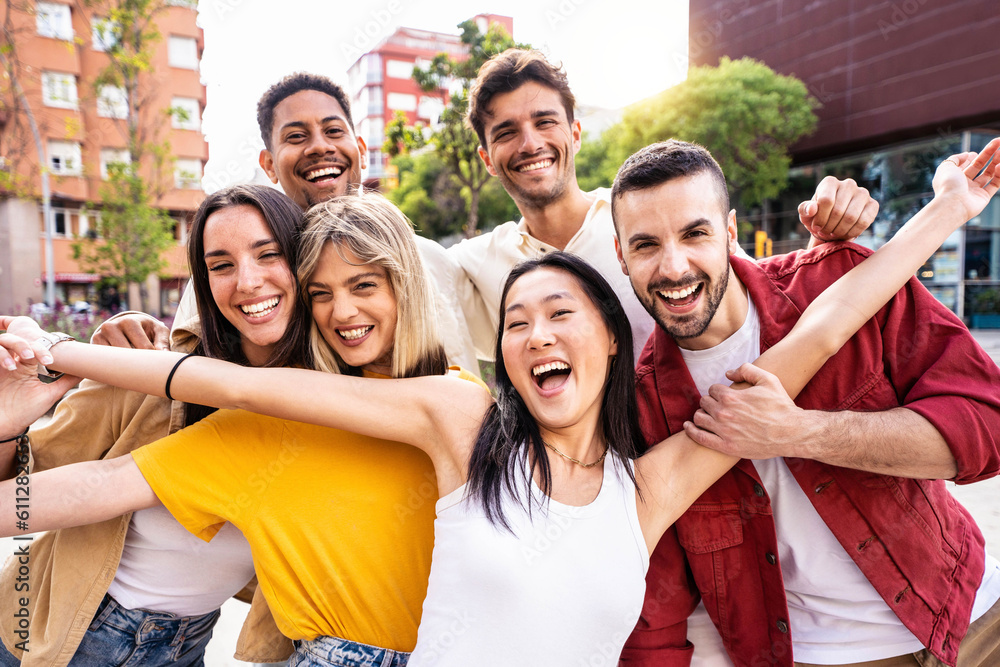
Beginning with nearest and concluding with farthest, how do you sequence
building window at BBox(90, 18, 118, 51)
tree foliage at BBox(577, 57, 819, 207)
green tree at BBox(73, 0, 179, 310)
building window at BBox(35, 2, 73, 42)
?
building window at BBox(90, 18, 118, 51), green tree at BBox(73, 0, 179, 310), tree foliage at BBox(577, 57, 819, 207), building window at BBox(35, 2, 73, 42)

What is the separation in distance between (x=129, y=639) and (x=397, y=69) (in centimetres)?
5166

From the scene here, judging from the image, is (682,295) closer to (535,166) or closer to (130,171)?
(535,166)

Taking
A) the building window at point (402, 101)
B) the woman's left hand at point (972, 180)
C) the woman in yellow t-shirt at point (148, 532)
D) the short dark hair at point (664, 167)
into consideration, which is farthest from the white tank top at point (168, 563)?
the building window at point (402, 101)

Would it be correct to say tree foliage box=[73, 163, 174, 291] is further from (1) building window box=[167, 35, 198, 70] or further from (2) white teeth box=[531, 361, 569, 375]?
(1) building window box=[167, 35, 198, 70]

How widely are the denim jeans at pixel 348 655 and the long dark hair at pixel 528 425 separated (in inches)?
21.4

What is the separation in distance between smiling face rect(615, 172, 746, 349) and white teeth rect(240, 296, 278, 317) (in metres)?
1.33

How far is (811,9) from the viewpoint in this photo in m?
Answer: 20.9

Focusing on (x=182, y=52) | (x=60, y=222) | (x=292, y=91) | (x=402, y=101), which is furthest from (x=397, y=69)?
(x=292, y=91)

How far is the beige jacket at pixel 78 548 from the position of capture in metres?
2.08

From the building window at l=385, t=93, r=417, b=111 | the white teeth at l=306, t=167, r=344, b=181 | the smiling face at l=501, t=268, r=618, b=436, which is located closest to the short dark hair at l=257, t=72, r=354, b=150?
the white teeth at l=306, t=167, r=344, b=181

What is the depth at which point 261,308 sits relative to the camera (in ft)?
7.39

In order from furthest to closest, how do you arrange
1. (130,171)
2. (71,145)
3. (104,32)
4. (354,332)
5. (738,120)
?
(71,145), (738,120), (130,171), (104,32), (354,332)

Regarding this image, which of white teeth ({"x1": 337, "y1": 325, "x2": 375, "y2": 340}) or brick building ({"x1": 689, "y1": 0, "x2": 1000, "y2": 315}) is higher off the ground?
brick building ({"x1": 689, "y1": 0, "x2": 1000, "y2": 315})

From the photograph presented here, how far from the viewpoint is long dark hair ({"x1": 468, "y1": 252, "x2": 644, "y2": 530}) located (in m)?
1.91
